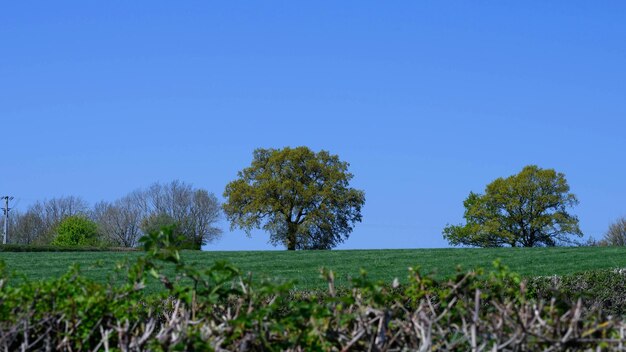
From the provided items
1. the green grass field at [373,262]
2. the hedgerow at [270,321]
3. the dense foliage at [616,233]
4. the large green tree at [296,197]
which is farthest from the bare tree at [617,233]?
the hedgerow at [270,321]

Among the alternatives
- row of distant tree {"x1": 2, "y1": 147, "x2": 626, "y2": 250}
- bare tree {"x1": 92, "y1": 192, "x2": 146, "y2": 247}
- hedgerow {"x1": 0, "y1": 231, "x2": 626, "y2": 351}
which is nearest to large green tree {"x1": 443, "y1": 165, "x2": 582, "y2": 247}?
row of distant tree {"x1": 2, "y1": 147, "x2": 626, "y2": 250}

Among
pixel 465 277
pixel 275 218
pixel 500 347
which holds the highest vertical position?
pixel 275 218

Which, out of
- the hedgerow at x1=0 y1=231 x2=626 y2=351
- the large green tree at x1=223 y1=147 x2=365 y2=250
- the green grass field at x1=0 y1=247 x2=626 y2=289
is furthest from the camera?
the large green tree at x1=223 y1=147 x2=365 y2=250

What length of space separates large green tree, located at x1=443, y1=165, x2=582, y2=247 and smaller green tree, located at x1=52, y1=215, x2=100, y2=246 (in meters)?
21.7

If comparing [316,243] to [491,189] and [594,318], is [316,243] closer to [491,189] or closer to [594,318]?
[491,189]

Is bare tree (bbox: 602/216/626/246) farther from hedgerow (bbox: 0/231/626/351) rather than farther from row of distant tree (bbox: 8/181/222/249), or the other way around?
hedgerow (bbox: 0/231/626/351)

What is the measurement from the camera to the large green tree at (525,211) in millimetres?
Answer: 45312

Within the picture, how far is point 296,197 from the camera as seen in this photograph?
45031 millimetres

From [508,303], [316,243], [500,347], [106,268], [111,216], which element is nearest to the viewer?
[500,347]

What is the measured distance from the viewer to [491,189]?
46500 mm

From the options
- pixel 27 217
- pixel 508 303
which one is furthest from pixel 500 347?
pixel 27 217

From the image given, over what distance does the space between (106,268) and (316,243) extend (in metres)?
29.4

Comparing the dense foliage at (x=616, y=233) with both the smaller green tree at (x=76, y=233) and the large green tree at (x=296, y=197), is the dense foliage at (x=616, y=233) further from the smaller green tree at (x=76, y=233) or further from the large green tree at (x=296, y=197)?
the smaller green tree at (x=76, y=233)

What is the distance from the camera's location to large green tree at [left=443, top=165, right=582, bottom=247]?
149ft
